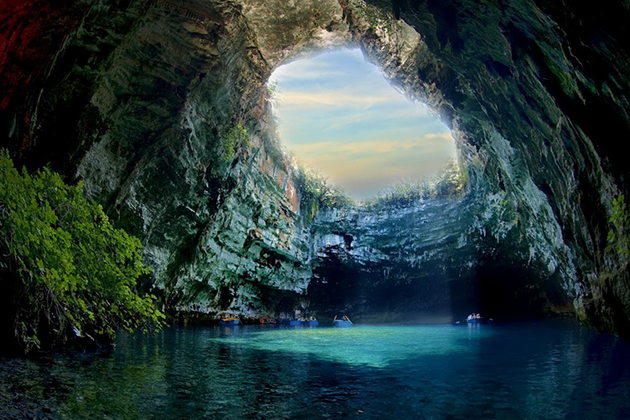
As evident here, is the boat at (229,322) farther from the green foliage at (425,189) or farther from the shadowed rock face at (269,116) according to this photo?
the green foliage at (425,189)

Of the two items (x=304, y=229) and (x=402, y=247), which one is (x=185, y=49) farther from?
(x=402, y=247)

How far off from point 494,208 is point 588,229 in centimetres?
1007

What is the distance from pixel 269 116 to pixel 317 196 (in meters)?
6.49

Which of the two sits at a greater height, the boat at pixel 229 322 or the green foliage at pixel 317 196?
the green foliage at pixel 317 196

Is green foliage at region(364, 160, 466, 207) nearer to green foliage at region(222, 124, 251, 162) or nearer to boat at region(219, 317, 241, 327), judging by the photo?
boat at region(219, 317, 241, 327)

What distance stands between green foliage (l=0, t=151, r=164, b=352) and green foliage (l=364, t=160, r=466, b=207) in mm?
17841

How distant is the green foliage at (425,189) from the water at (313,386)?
13463mm

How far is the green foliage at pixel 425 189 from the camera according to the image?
2117 centimetres

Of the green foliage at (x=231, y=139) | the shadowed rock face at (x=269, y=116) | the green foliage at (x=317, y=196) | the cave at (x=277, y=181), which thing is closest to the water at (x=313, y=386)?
the cave at (x=277, y=181)

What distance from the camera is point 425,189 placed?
73.9 ft

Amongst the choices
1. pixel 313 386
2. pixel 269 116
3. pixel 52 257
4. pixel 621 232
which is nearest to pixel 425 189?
pixel 269 116

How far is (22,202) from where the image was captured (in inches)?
201

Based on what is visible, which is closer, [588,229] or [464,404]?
[464,404]

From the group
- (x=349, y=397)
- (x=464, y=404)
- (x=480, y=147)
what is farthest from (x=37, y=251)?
(x=480, y=147)
